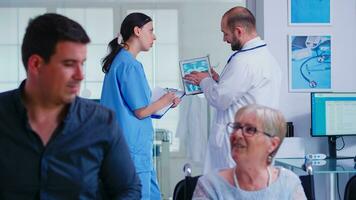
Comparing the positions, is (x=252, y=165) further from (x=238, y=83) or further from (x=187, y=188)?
(x=238, y=83)

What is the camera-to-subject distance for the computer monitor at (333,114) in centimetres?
405

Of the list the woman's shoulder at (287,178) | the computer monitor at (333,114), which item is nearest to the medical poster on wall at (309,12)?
the computer monitor at (333,114)

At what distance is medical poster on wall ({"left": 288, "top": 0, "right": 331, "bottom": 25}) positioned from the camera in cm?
421

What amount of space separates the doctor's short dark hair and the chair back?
→ 0.90 meters

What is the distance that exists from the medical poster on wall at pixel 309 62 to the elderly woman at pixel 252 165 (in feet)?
7.65

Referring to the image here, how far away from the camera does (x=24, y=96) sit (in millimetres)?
1648

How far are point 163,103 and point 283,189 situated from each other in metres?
1.22

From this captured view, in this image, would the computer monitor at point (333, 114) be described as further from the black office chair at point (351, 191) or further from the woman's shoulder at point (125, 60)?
the black office chair at point (351, 191)

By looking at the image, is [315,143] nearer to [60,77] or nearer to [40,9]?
[40,9]

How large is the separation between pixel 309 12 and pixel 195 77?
4.45 ft

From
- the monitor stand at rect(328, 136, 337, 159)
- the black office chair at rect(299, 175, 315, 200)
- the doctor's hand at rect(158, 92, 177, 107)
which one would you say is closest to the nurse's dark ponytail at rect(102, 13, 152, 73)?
the doctor's hand at rect(158, 92, 177, 107)

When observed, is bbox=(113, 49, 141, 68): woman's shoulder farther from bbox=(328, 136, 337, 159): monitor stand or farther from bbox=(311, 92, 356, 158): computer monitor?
bbox=(328, 136, 337, 159): monitor stand

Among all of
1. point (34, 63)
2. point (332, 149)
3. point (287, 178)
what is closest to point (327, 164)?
point (332, 149)

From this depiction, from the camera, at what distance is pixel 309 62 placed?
4.23 m
